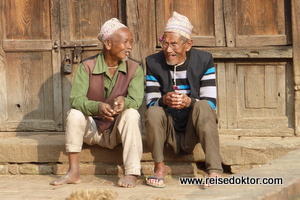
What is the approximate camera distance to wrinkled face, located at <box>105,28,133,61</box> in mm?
6141

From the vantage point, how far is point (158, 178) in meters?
5.82

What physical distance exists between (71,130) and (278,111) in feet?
8.23

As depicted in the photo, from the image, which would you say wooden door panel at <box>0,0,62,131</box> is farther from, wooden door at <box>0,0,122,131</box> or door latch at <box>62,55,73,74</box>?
door latch at <box>62,55,73,74</box>

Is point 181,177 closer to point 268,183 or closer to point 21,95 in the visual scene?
point 268,183

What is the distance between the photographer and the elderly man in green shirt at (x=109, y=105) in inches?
230

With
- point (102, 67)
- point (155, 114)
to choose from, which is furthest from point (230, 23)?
point (155, 114)

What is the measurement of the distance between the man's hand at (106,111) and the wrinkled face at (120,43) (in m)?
Result: 0.57

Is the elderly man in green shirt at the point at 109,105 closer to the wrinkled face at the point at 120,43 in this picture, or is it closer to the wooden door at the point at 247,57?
the wrinkled face at the point at 120,43

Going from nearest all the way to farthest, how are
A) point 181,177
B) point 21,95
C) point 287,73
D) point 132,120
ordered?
point 132,120 → point 181,177 → point 287,73 → point 21,95

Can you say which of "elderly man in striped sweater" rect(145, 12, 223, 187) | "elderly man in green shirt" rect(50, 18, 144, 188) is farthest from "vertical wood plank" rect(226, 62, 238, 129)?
"elderly man in green shirt" rect(50, 18, 144, 188)

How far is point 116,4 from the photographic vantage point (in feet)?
24.2

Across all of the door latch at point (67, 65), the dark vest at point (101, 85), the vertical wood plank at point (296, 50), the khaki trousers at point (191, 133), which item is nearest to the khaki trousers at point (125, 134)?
the khaki trousers at point (191, 133)

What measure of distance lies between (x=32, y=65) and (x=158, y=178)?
2523 mm

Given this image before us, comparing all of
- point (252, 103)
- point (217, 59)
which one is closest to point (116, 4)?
point (217, 59)
